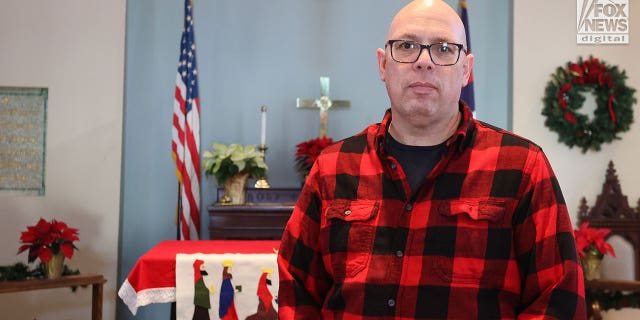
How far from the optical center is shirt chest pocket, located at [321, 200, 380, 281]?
1.58 metres

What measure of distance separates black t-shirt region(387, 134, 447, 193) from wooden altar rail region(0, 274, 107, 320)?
9.22ft

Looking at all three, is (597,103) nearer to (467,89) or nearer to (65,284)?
(467,89)

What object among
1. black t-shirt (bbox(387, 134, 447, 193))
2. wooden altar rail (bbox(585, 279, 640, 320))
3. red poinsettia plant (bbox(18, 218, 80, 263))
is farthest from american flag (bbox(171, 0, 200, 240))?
black t-shirt (bbox(387, 134, 447, 193))

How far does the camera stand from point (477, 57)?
516 centimetres

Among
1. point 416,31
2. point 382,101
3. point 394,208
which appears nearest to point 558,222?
point 394,208

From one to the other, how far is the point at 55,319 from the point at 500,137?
3.94 m

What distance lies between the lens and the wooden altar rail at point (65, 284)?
367cm

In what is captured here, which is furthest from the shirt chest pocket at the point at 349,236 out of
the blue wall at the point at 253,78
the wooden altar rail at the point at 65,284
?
the blue wall at the point at 253,78

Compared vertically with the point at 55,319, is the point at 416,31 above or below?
above

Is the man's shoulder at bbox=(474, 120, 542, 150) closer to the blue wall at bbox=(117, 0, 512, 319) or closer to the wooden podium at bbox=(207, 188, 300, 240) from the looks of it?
the wooden podium at bbox=(207, 188, 300, 240)

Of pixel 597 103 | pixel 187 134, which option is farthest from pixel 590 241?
pixel 187 134

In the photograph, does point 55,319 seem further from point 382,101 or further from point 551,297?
point 551,297

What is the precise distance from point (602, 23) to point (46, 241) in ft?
13.4

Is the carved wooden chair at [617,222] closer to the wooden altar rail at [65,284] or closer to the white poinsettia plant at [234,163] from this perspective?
the white poinsettia plant at [234,163]
